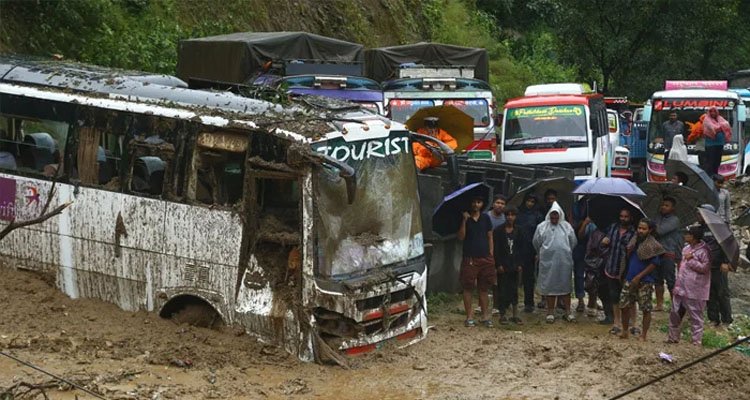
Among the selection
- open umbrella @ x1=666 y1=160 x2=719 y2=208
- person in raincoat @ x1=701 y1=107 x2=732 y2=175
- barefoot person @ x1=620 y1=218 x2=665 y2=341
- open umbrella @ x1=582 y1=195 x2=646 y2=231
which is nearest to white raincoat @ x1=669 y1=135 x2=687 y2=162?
person in raincoat @ x1=701 y1=107 x2=732 y2=175

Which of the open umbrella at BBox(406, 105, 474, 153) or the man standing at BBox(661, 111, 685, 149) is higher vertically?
the open umbrella at BBox(406, 105, 474, 153)

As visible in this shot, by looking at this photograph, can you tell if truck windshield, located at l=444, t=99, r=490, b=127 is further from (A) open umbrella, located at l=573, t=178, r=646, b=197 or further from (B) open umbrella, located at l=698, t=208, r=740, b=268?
(B) open umbrella, located at l=698, t=208, r=740, b=268

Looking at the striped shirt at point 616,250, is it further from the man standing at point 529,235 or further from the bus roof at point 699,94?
the bus roof at point 699,94

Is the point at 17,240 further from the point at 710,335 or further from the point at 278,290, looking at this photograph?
the point at 710,335

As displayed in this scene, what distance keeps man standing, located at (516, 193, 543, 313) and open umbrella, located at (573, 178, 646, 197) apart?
541mm

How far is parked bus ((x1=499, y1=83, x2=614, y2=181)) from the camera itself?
2045 centimetres

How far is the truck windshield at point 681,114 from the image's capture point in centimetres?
2473

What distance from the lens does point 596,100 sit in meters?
23.3

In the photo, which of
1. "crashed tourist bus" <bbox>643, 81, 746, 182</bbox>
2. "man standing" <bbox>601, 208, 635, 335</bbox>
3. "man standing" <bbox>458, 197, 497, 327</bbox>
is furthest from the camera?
"crashed tourist bus" <bbox>643, 81, 746, 182</bbox>

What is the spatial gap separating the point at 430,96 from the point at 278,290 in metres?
11.1

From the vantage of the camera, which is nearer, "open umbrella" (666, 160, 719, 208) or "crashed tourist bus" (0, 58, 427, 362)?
"crashed tourist bus" (0, 58, 427, 362)

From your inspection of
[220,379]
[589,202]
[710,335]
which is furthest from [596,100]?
[220,379]

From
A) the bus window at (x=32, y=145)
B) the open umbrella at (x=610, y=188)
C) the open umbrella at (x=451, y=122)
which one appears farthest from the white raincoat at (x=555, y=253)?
the bus window at (x=32, y=145)

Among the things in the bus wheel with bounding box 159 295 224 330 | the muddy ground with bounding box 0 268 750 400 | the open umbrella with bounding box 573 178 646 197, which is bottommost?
the muddy ground with bounding box 0 268 750 400
